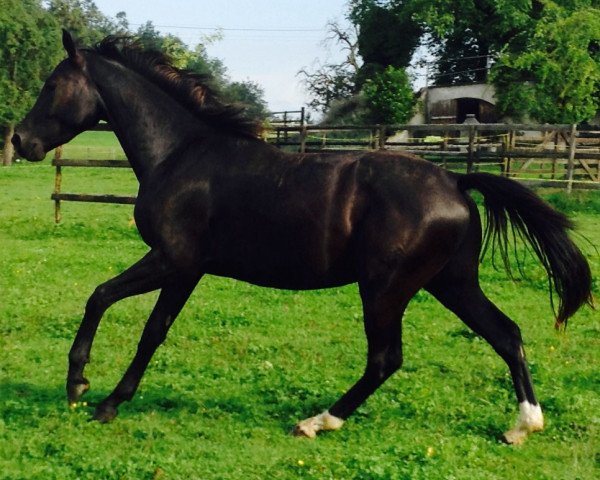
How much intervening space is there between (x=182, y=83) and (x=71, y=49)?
817mm

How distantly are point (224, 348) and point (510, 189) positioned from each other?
2.94m

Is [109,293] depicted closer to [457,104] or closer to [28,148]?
[28,148]

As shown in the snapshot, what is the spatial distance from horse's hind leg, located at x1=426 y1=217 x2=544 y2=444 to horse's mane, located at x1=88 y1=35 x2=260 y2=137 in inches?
64.8

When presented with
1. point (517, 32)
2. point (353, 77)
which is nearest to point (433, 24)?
point (517, 32)

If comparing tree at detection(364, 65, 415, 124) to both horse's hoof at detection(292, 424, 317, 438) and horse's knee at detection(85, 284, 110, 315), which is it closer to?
horse's knee at detection(85, 284, 110, 315)

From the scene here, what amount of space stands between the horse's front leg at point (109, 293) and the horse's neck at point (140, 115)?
2.49 feet

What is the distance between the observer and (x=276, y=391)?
6.60m

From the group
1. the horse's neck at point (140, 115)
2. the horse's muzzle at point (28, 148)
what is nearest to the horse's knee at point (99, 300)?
the horse's neck at point (140, 115)

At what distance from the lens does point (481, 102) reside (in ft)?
141

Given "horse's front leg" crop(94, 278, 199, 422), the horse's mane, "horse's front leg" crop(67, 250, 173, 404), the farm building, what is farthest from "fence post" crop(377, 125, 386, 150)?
the farm building

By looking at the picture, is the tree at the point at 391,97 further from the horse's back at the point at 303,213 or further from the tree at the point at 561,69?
the horse's back at the point at 303,213

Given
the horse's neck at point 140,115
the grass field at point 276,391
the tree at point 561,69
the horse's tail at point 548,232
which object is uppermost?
the tree at point 561,69

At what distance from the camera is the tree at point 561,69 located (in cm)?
3300

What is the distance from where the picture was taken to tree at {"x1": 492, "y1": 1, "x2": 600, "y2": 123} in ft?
108
